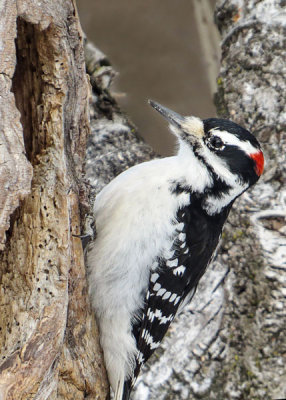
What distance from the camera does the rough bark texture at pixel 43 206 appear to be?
4.22 feet

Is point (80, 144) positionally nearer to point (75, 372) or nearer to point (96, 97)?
point (75, 372)

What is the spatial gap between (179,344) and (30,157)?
3.18 feet

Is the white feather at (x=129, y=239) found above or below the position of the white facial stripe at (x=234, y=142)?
below

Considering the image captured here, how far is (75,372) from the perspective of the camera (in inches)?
63.4

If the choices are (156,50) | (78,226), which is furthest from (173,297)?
(156,50)

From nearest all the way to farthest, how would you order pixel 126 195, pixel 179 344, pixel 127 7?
pixel 126 195 < pixel 179 344 < pixel 127 7

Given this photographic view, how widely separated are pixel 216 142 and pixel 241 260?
540mm

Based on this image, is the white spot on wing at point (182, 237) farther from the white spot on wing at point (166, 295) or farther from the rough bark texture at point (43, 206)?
the rough bark texture at point (43, 206)

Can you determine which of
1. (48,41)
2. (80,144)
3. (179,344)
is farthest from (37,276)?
(179,344)

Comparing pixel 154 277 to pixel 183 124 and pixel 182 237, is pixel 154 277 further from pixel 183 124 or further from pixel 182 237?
pixel 183 124

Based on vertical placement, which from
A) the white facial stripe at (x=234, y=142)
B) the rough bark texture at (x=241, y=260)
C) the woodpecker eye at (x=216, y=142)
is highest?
the white facial stripe at (x=234, y=142)

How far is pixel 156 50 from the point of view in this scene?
134 inches

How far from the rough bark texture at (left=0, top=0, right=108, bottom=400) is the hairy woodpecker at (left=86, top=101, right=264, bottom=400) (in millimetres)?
168

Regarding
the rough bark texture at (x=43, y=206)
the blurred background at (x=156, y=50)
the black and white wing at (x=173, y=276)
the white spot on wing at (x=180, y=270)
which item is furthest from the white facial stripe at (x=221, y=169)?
the blurred background at (x=156, y=50)
